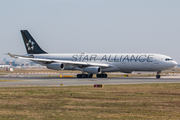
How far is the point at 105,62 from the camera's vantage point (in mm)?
58781

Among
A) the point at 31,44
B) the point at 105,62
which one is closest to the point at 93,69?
the point at 105,62

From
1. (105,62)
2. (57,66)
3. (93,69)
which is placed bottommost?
(93,69)

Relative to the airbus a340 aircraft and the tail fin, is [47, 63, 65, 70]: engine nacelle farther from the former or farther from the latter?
the tail fin

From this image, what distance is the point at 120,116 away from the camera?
15234 millimetres

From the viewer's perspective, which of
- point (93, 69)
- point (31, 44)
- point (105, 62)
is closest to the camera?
point (93, 69)

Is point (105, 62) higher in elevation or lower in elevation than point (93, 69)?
higher

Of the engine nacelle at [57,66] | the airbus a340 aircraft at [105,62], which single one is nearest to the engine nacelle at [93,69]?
the airbus a340 aircraft at [105,62]

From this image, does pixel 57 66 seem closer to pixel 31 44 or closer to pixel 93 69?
pixel 93 69

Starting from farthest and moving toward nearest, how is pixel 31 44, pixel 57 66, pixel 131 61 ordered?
pixel 31 44
pixel 57 66
pixel 131 61

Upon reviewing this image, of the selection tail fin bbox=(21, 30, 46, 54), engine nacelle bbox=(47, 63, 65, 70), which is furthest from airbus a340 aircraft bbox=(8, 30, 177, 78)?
tail fin bbox=(21, 30, 46, 54)

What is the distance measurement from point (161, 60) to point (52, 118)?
4240 centimetres

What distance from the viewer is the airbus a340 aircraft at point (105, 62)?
5466cm

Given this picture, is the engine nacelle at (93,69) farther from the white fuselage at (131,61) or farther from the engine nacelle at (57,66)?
the engine nacelle at (57,66)

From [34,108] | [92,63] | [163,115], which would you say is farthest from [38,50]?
[163,115]
